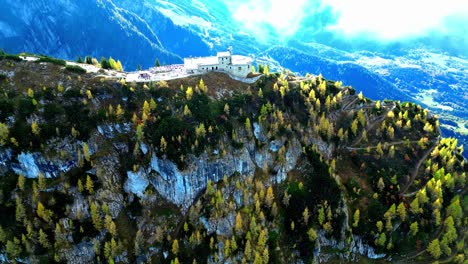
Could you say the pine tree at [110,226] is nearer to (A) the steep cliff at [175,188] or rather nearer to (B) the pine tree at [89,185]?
Result: (A) the steep cliff at [175,188]

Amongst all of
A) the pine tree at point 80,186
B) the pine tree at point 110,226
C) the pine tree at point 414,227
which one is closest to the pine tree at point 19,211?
the pine tree at point 80,186

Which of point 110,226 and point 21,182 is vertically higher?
point 21,182

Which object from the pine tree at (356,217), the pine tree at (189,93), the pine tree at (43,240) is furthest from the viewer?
the pine tree at (189,93)

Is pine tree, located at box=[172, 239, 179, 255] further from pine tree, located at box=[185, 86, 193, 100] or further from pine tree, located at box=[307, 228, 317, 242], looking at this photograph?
pine tree, located at box=[185, 86, 193, 100]

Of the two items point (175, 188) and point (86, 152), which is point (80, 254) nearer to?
point (86, 152)

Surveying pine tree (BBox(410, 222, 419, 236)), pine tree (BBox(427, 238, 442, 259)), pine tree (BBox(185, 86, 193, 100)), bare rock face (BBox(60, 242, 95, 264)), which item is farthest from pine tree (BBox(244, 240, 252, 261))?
pine tree (BBox(427, 238, 442, 259))

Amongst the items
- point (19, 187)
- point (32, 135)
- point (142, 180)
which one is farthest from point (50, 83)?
point (142, 180)

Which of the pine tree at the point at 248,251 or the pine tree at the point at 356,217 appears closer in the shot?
the pine tree at the point at 248,251

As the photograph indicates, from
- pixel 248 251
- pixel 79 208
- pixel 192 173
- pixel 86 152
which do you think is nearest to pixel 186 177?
pixel 192 173

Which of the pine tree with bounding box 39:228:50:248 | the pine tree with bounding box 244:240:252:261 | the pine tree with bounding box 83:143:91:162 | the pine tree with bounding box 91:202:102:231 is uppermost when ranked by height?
the pine tree with bounding box 83:143:91:162

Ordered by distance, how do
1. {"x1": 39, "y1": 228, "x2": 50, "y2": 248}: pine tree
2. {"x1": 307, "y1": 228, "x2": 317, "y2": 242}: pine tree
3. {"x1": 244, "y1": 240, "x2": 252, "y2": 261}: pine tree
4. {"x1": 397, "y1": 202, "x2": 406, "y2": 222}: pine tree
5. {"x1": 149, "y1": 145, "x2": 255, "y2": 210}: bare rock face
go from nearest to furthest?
1. {"x1": 39, "y1": 228, "x2": 50, "y2": 248}: pine tree
2. {"x1": 244, "y1": 240, "x2": 252, "y2": 261}: pine tree
3. {"x1": 307, "y1": 228, "x2": 317, "y2": 242}: pine tree
4. {"x1": 149, "y1": 145, "x2": 255, "y2": 210}: bare rock face
5. {"x1": 397, "y1": 202, "x2": 406, "y2": 222}: pine tree

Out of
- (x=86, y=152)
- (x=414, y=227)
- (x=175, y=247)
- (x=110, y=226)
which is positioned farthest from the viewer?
(x=414, y=227)

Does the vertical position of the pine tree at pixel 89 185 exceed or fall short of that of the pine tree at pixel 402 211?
it exceeds it
